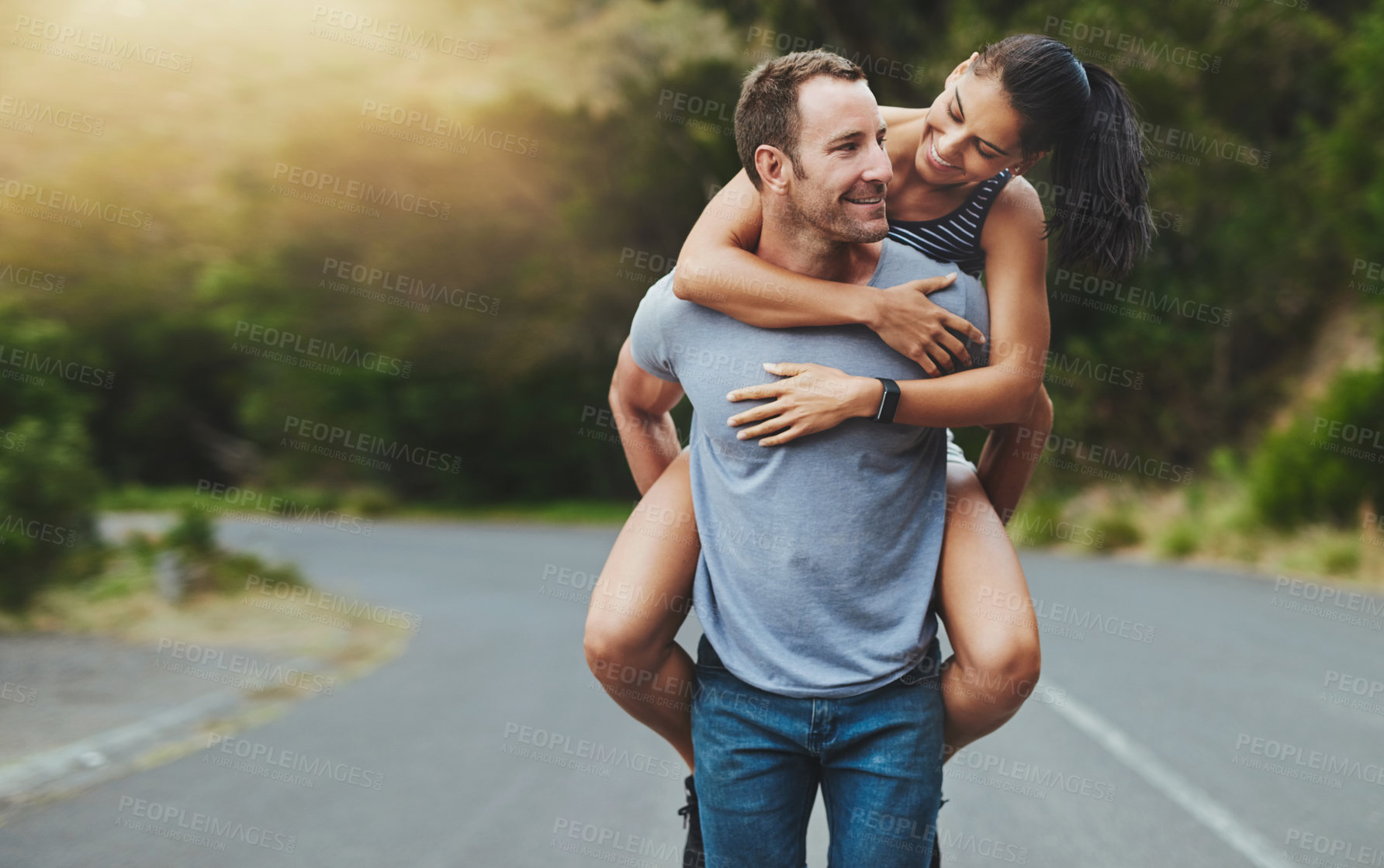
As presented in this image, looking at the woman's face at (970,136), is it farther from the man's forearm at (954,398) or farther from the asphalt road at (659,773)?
the asphalt road at (659,773)

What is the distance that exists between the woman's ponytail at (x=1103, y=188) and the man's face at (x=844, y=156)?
45 cm

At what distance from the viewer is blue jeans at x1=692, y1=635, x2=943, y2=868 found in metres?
2.16

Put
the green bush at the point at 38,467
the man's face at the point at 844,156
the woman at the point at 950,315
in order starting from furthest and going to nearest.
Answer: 1. the green bush at the point at 38,467
2. the woman at the point at 950,315
3. the man's face at the point at 844,156

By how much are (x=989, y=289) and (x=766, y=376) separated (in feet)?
1.56

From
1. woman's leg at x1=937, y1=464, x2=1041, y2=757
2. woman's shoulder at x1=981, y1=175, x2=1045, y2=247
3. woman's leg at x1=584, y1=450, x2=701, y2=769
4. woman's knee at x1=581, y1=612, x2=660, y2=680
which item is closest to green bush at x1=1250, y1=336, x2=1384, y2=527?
woman's shoulder at x1=981, y1=175, x2=1045, y2=247

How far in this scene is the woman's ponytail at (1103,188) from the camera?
7.32 feet

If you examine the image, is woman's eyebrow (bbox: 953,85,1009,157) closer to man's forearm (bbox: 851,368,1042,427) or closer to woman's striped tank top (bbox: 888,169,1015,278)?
woman's striped tank top (bbox: 888,169,1015,278)

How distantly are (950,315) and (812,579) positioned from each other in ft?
1.81

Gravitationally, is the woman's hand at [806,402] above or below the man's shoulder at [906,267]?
below

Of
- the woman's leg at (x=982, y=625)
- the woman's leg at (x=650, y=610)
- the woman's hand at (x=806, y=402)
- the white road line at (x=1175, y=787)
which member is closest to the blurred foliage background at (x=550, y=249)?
the white road line at (x=1175, y=787)

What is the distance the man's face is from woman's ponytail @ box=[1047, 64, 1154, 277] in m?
0.45

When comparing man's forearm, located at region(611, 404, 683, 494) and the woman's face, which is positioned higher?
the woman's face

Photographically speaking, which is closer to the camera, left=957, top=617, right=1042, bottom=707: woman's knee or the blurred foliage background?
left=957, top=617, right=1042, bottom=707: woman's knee

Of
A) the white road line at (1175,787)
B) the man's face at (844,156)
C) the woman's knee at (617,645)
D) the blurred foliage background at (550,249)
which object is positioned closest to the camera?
the man's face at (844,156)
